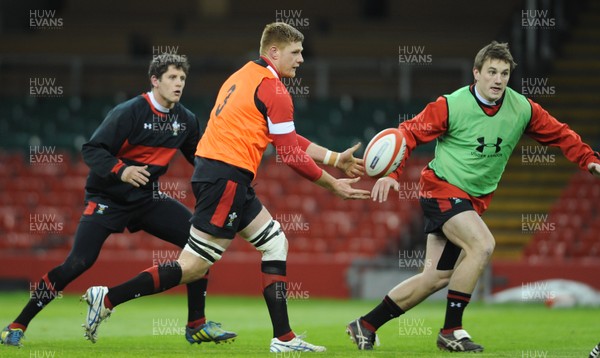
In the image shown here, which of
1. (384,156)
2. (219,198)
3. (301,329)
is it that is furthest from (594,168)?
(301,329)

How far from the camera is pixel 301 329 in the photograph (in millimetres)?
10469

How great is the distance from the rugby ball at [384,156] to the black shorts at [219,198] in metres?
0.94

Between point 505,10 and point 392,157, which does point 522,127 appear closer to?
point 392,157

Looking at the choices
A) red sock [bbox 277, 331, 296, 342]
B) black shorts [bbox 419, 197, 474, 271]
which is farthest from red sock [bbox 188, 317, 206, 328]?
black shorts [bbox 419, 197, 474, 271]

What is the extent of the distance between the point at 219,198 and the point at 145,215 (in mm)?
1357

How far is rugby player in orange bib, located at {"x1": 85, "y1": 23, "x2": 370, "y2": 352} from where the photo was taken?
7301mm

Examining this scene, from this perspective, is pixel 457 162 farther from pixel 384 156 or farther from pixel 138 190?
pixel 138 190

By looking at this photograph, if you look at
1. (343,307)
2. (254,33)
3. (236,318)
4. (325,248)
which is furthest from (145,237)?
(254,33)

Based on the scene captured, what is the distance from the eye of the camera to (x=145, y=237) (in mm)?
18312

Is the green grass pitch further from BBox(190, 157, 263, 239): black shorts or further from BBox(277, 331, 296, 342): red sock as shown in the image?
BBox(190, 157, 263, 239): black shorts

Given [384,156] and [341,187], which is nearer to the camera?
[341,187]

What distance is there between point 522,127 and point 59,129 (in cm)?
1502

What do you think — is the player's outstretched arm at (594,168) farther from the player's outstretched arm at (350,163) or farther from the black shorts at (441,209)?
the player's outstretched arm at (350,163)

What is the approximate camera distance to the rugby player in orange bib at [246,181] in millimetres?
7301
